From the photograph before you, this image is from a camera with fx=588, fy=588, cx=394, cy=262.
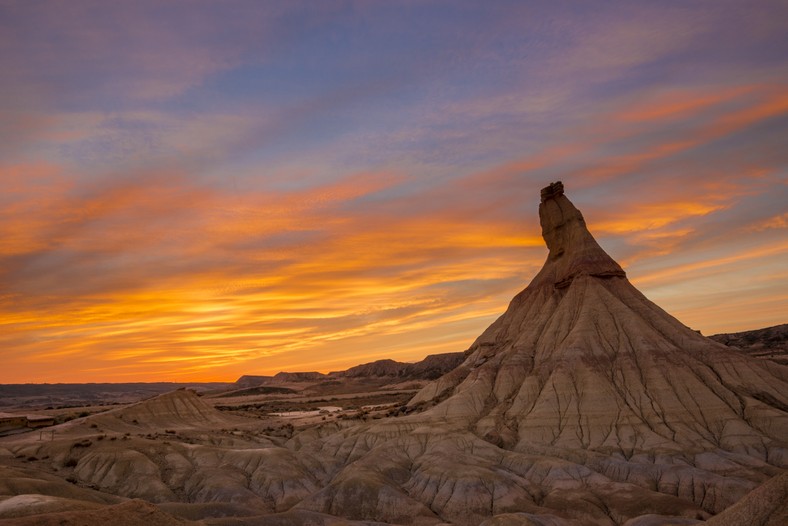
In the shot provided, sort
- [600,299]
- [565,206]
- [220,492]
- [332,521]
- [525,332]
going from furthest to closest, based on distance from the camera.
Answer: [565,206] < [525,332] < [600,299] < [220,492] < [332,521]

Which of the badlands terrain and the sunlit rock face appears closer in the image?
the badlands terrain

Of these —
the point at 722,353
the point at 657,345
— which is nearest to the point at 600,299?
the point at 657,345

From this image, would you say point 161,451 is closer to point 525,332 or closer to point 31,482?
point 31,482

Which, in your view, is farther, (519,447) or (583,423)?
(583,423)

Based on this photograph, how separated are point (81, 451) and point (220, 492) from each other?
2445 centimetres

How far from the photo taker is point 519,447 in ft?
283

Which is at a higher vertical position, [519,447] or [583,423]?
[583,423]

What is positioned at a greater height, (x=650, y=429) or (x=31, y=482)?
(x=31, y=482)

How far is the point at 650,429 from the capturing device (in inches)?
3258

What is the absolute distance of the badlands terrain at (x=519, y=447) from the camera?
64288 millimetres

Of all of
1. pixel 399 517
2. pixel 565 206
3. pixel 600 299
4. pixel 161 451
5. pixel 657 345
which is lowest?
pixel 399 517

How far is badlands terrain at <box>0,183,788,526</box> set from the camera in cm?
6429

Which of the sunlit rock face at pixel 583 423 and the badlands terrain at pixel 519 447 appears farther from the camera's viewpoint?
the sunlit rock face at pixel 583 423

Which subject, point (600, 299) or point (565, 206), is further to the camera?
point (565, 206)
